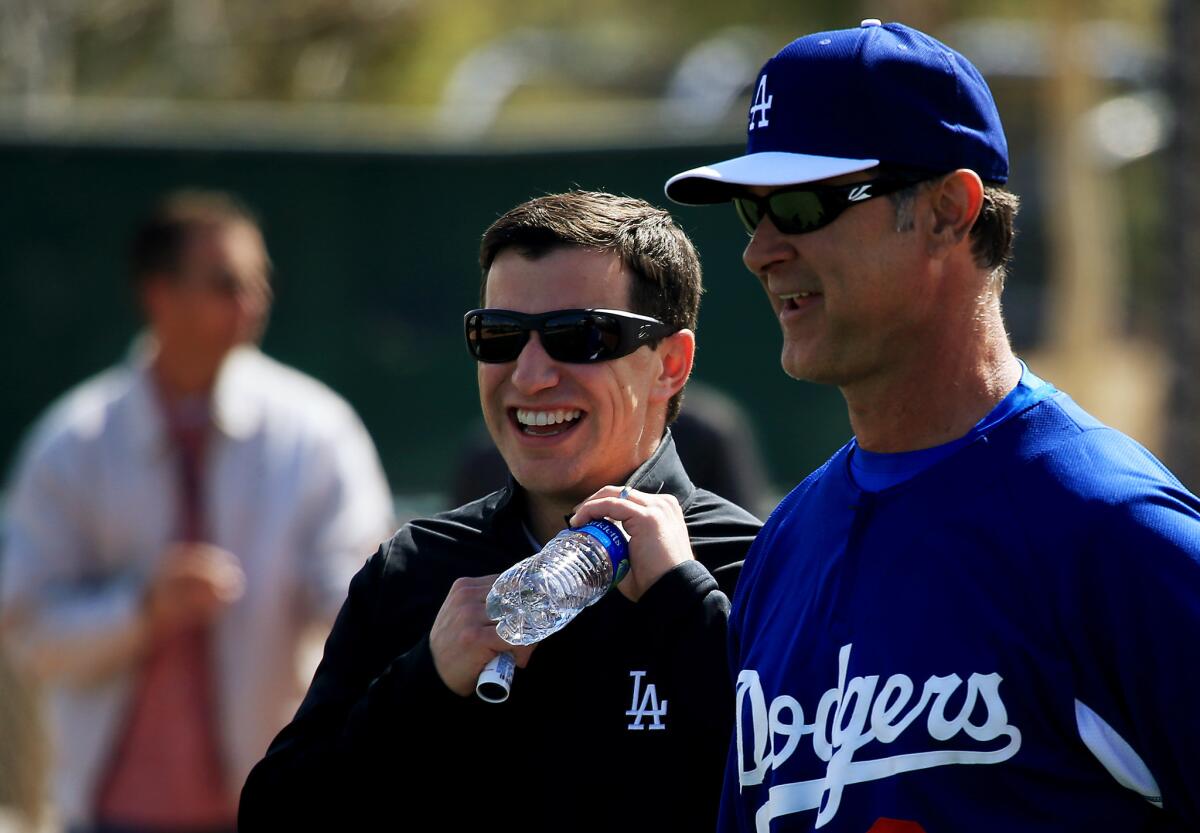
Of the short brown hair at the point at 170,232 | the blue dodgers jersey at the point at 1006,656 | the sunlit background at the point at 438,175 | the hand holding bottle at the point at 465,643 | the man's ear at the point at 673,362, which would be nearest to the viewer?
the blue dodgers jersey at the point at 1006,656

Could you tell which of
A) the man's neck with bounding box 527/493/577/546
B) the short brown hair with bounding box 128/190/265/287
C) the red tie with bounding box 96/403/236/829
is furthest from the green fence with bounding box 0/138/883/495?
the man's neck with bounding box 527/493/577/546

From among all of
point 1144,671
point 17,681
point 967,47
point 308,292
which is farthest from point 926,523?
point 967,47

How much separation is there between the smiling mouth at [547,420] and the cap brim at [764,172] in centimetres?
48

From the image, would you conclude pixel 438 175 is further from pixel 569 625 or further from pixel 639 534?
pixel 639 534

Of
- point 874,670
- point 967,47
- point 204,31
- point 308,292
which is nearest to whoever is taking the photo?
point 874,670

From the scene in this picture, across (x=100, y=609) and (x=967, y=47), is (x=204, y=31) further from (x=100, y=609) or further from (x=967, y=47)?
(x=100, y=609)

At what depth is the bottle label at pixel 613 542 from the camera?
2.49 meters

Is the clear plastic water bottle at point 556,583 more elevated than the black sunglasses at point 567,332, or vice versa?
the black sunglasses at point 567,332

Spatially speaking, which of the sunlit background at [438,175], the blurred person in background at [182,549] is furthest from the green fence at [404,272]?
the blurred person in background at [182,549]

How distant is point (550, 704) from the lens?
263 cm

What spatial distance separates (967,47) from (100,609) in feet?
48.1

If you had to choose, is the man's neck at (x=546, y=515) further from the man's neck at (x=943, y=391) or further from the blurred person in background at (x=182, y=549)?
the blurred person in background at (x=182, y=549)

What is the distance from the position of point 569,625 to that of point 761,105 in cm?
87

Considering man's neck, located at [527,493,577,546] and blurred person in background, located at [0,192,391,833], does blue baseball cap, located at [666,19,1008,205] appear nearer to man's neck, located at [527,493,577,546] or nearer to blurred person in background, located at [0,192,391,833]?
man's neck, located at [527,493,577,546]
